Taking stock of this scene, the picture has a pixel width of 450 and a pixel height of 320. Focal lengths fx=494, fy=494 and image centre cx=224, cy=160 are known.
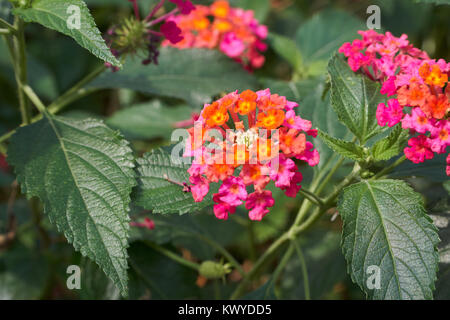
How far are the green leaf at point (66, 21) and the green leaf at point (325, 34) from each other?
4.51ft

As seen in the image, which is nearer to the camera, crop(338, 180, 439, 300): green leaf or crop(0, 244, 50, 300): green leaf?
crop(338, 180, 439, 300): green leaf

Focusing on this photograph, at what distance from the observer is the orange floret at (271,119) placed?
1137 mm

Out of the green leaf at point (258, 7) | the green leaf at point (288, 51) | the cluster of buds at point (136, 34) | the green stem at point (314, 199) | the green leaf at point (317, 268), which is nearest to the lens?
the green stem at point (314, 199)

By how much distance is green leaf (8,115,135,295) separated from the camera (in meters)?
1.21

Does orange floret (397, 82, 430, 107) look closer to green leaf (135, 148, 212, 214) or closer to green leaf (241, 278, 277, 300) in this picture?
green leaf (135, 148, 212, 214)

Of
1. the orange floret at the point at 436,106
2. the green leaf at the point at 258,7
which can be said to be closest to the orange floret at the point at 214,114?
the orange floret at the point at 436,106

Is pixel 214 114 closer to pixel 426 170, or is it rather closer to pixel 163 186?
pixel 163 186

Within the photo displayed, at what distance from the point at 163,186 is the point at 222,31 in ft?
3.48

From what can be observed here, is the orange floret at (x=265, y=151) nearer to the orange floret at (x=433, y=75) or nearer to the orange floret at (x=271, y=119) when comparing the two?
the orange floret at (x=271, y=119)

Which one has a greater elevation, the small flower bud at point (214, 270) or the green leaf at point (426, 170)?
the green leaf at point (426, 170)

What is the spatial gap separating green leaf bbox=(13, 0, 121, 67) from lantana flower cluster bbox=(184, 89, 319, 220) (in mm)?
281

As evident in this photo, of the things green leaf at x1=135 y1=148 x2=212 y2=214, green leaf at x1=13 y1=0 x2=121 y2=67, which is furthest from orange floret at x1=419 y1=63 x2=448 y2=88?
green leaf at x1=13 y1=0 x2=121 y2=67
